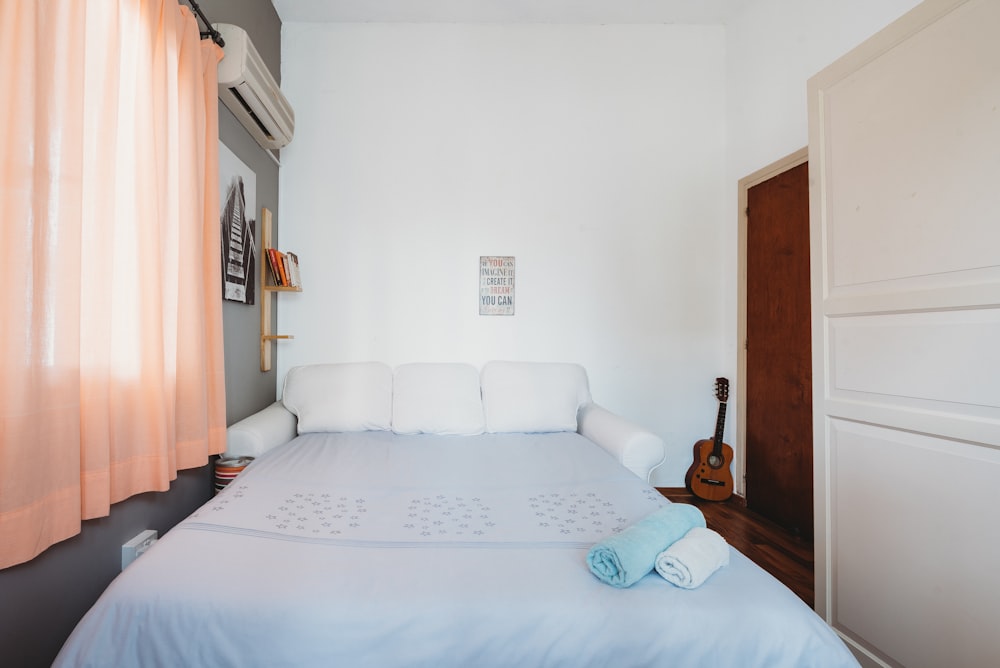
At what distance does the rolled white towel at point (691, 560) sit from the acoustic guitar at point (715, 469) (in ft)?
6.00

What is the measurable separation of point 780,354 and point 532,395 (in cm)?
143

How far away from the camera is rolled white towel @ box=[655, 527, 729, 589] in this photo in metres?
0.83

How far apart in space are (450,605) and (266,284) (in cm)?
215

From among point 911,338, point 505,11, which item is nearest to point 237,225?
point 505,11

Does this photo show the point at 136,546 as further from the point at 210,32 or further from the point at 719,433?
the point at 719,433

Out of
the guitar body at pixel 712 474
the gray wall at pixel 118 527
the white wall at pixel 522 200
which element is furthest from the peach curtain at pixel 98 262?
the guitar body at pixel 712 474

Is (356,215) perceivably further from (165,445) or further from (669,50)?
(669,50)

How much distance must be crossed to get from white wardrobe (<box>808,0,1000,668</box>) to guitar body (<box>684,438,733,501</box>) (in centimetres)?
112

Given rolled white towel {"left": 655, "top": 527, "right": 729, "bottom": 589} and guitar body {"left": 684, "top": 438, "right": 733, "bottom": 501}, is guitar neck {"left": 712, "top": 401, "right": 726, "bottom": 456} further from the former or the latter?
rolled white towel {"left": 655, "top": 527, "right": 729, "bottom": 589}

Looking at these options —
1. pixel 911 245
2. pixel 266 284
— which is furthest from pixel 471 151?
pixel 911 245

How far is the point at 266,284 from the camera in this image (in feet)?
7.60

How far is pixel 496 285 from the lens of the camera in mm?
2607

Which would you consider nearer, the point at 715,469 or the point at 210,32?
the point at 210,32

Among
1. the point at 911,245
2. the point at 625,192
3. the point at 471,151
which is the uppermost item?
the point at 471,151
